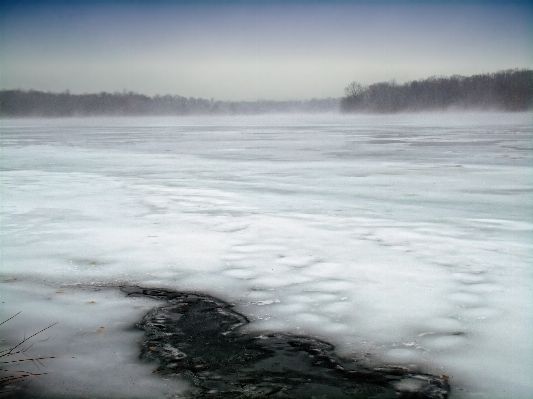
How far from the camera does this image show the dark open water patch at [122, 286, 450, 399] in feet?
7.59

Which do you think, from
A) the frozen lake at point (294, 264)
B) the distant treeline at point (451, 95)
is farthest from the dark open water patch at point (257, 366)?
the distant treeline at point (451, 95)

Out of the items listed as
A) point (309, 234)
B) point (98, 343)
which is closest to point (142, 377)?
point (98, 343)

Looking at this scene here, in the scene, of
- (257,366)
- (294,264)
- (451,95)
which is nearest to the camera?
(257,366)

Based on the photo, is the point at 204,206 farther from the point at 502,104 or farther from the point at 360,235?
the point at 502,104

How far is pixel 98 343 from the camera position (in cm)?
280

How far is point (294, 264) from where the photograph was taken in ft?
13.5

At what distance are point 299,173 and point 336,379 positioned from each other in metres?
7.07

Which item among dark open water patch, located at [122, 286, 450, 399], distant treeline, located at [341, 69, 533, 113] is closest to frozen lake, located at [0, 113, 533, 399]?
dark open water patch, located at [122, 286, 450, 399]

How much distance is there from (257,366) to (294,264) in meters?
1.62

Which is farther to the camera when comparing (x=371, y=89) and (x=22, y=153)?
(x=371, y=89)

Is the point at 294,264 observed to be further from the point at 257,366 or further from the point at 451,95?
the point at 451,95

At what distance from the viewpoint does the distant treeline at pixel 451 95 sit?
47.1 meters

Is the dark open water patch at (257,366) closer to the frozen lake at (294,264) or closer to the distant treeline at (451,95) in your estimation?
the frozen lake at (294,264)

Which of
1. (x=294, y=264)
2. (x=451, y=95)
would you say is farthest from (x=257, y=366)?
(x=451, y=95)
